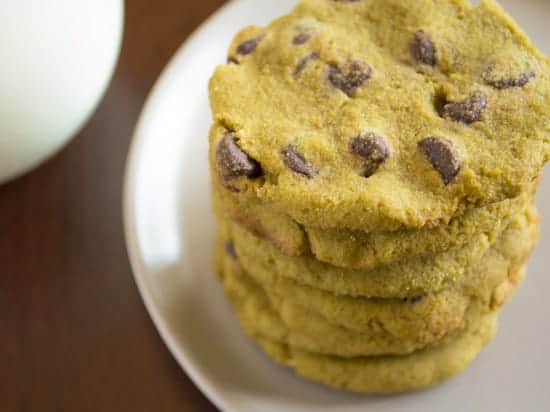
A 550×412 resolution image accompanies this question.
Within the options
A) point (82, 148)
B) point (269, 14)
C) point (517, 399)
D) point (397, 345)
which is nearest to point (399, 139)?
point (397, 345)

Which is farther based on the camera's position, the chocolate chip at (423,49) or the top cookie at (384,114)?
the chocolate chip at (423,49)

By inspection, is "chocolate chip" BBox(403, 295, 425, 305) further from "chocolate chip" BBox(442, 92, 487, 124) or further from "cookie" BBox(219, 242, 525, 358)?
"chocolate chip" BBox(442, 92, 487, 124)

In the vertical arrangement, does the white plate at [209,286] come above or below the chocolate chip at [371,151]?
below

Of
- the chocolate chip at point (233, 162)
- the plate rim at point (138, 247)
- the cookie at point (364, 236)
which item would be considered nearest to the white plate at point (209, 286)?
the plate rim at point (138, 247)

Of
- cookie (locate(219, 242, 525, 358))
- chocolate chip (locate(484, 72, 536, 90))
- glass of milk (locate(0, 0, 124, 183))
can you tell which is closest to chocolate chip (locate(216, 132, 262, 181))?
cookie (locate(219, 242, 525, 358))

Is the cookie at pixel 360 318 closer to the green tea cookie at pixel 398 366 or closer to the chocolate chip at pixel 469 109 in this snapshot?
the green tea cookie at pixel 398 366

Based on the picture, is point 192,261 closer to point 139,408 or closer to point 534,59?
point 139,408
